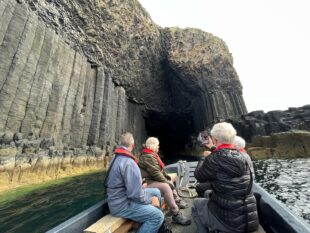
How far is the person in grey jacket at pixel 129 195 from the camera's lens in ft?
12.5

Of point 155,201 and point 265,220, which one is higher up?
point 155,201

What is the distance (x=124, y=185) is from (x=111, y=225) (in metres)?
0.65

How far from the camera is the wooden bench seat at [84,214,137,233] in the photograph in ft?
10.9

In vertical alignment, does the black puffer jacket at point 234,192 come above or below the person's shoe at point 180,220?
above

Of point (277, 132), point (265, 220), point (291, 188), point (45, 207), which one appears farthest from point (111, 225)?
point (277, 132)

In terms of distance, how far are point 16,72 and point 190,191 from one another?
12.8 meters

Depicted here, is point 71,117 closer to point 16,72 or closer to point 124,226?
point 16,72

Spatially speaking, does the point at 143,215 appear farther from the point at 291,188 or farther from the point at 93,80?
the point at 93,80

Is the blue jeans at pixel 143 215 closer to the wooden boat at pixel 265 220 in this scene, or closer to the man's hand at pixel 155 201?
the man's hand at pixel 155 201

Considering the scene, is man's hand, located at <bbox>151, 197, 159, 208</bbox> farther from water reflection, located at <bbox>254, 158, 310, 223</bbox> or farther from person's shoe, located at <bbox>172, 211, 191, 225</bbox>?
water reflection, located at <bbox>254, 158, 310, 223</bbox>

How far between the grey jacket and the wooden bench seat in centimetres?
18

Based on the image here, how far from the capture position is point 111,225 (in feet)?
11.4

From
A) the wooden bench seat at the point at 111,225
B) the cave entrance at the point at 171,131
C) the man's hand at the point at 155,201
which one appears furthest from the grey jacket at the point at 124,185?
the cave entrance at the point at 171,131

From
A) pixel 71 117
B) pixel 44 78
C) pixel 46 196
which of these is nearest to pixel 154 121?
pixel 71 117
